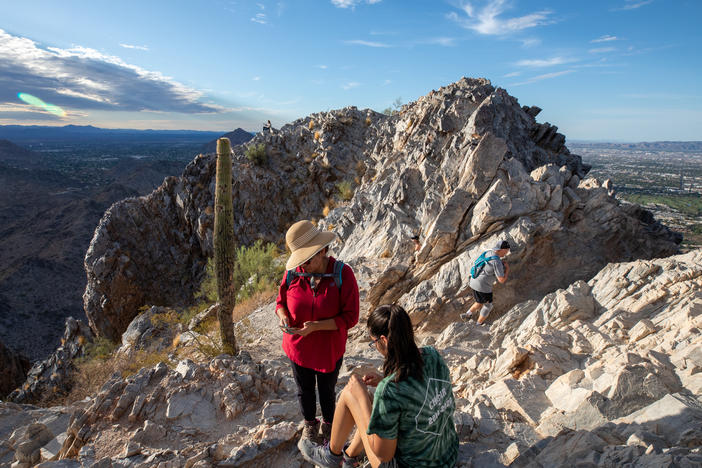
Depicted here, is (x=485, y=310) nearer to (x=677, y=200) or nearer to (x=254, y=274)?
(x=254, y=274)

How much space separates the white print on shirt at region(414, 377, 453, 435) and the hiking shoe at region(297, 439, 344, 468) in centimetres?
107

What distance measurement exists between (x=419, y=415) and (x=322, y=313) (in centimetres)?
112

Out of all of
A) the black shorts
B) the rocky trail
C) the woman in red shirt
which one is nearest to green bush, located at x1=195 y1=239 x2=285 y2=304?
the rocky trail

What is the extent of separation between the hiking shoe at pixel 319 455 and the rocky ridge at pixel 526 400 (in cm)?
23

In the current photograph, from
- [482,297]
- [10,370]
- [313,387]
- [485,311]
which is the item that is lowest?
[10,370]

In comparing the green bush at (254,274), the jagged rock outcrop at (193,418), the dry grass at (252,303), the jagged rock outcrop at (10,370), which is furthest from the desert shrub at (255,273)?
the jagged rock outcrop at (10,370)

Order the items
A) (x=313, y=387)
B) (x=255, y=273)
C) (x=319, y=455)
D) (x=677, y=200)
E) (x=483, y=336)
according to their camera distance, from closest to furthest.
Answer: (x=319, y=455)
(x=313, y=387)
(x=483, y=336)
(x=255, y=273)
(x=677, y=200)

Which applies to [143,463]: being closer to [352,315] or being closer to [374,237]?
[352,315]

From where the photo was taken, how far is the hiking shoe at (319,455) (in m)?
2.95

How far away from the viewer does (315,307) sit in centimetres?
301

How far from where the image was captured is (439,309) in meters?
7.69

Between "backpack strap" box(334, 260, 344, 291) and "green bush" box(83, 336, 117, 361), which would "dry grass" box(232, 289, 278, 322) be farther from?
"backpack strap" box(334, 260, 344, 291)

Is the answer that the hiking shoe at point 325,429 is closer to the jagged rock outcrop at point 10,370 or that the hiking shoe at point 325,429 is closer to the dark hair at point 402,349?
the dark hair at point 402,349

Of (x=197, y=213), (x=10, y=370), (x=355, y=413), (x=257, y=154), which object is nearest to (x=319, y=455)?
(x=355, y=413)
